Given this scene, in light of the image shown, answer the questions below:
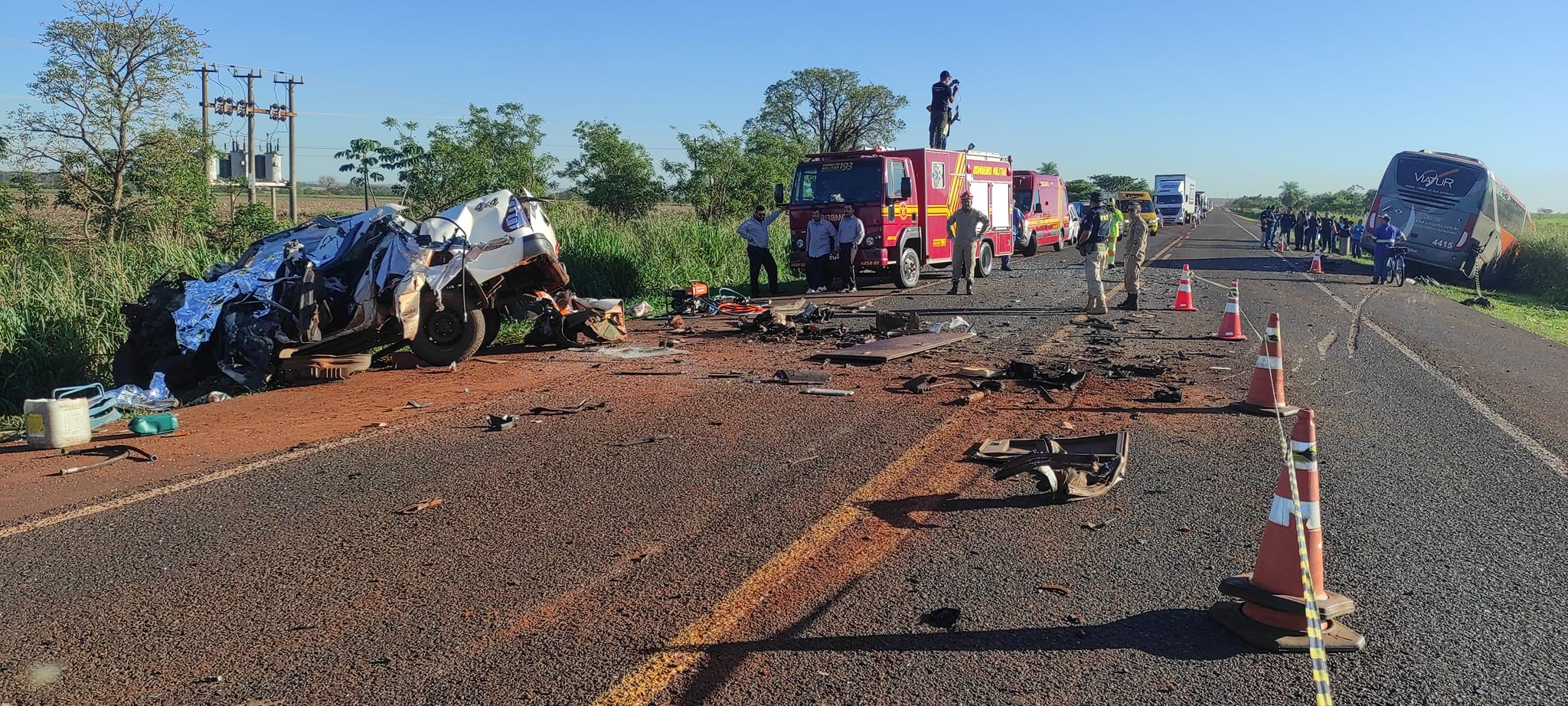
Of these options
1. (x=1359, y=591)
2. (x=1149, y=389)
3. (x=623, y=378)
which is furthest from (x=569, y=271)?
(x=1359, y=591)

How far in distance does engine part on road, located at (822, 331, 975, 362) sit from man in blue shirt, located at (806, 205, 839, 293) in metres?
6.08

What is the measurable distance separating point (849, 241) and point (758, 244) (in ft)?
5.42

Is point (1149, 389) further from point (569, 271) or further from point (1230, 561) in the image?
point (569, 271)

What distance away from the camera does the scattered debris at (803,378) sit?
31.1 ft

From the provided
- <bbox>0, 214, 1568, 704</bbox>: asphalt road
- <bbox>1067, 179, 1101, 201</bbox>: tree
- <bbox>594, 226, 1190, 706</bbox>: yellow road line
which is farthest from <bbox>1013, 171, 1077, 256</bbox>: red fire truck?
<bbox>1067, 179, 1101, 201</bbox>: tree

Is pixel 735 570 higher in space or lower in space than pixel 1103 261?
lower

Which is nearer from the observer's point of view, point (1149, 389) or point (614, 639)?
point (614, 639)

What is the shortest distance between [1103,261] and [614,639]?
13329 millimetres

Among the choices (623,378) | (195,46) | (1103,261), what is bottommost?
(623,378)

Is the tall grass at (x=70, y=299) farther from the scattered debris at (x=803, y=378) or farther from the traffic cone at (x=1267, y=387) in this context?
the traffic cone at (x=1267, y=387)

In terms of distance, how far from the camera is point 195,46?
74.6 feet

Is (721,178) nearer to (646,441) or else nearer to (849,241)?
(849,241)

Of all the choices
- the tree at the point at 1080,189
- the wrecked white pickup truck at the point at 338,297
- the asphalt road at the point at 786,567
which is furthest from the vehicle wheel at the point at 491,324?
the tree at the point at 1080,189

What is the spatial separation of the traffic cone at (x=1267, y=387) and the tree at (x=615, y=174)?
24202 mm
